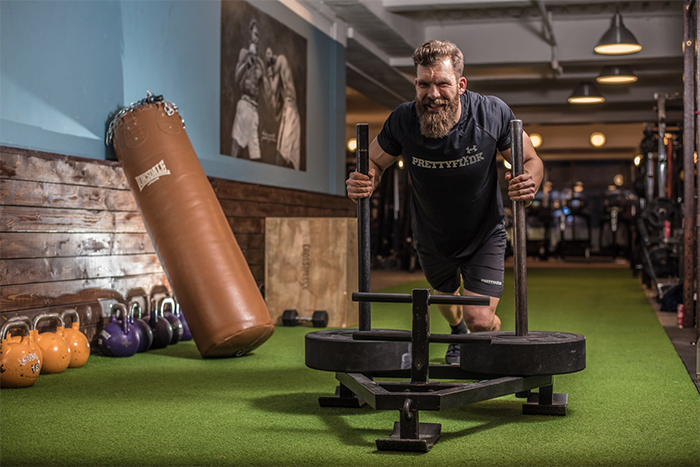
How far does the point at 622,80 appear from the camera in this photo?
11.2 m

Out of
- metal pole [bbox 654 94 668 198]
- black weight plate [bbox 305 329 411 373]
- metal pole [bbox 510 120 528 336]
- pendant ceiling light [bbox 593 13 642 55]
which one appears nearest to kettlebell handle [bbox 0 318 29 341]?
black weight plate [bbox 305 329 411 373]

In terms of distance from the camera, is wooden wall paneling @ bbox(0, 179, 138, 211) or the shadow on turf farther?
wooden wall paneling @ bbox(0, 179, 138, 211)

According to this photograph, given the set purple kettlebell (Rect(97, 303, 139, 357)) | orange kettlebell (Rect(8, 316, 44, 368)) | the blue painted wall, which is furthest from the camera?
purple kettlebell (Rect(97, 303, 139, 357))

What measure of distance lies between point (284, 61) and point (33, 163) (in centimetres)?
384

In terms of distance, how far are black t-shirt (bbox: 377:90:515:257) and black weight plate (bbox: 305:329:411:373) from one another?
677mm

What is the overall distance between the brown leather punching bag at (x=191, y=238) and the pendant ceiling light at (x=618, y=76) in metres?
7.87

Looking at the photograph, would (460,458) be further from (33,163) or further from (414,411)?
(33,163)

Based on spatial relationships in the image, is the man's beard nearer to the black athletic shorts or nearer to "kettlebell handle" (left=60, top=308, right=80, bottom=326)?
the black athletic shorts

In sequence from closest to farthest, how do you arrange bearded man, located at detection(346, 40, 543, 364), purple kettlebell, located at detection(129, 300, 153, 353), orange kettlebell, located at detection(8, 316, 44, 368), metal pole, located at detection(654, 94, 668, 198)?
bearded man, located at detection(346, 40, 543, 364) → orange kettlebell, located at detection(8, 316, 44, 368) → purple kettlebell, located at detection(129, 300, 153, 353) → metal pole, located at detection(654, 94, 668, 198)

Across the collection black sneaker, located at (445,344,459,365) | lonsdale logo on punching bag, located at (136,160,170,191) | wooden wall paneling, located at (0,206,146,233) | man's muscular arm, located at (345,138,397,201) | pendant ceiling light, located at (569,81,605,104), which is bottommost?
black sneaker, located at (445,344,459,365)

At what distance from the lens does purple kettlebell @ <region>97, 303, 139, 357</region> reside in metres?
4.57

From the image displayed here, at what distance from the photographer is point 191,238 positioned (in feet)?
14.9

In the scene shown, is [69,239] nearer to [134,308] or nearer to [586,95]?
[134,308]

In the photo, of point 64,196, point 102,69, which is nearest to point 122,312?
point 64,196
